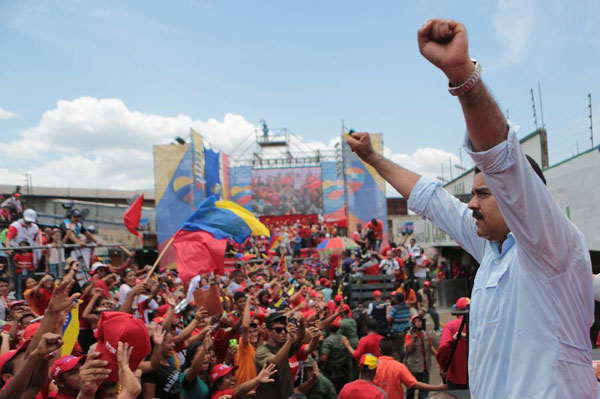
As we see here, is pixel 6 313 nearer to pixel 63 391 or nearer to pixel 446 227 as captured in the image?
pixel 63 391

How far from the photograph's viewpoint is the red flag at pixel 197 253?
738cm

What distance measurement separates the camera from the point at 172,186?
2211cm

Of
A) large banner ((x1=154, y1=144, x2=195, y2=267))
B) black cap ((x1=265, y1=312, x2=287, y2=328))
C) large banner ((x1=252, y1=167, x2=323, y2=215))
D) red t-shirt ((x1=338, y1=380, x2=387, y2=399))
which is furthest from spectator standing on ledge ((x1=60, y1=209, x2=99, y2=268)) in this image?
large banner ((x1=252, y1=167, x2=323, y2=215))

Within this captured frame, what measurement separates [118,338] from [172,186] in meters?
20.1

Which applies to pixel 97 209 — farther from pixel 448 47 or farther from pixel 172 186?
pixel 448 47

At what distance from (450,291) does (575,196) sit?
11.2 metres

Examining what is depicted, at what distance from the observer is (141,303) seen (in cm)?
715

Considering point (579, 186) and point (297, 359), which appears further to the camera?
point (579, 186)

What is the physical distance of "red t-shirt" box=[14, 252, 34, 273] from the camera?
7.89 meters

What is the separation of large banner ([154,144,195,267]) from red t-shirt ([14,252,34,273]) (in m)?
13.2

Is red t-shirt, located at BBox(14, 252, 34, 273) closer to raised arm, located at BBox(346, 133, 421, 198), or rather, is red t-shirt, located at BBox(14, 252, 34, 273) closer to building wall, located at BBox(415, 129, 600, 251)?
building wall, located at BBox(415, 129, 600, 251)

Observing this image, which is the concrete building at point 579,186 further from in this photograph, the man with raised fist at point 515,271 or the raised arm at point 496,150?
the raised arm at point 496,150

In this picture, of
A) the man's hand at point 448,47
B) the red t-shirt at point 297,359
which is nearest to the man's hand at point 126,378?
the man's hand at point 448,47

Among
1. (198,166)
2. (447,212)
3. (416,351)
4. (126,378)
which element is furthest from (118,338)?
(198,166)
